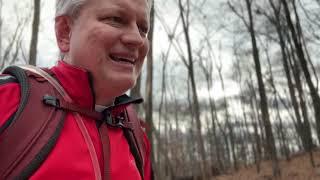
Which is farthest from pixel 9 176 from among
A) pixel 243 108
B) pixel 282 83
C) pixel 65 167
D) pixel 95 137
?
pixel 243 108

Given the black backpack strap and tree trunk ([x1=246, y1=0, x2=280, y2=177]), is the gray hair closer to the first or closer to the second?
the black backpack strap

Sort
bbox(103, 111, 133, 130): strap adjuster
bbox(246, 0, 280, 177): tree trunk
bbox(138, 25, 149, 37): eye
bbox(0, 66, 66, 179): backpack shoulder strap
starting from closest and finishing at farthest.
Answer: bbox(0, 66, 66, 179): backpack shoulder strap → bbox(103, 111, 133, 130): strap adjuster → bbox(138, 25, 149, 37): eye → bbox(246, 0, 280, 177): tree trunk

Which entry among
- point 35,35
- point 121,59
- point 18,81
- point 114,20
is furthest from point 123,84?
point 35,35

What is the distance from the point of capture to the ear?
1232 mm

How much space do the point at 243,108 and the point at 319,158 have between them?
19414mm

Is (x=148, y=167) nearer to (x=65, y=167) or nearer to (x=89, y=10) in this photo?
(x=65, y=167)

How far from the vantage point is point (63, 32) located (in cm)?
124

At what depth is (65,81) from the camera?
113cm

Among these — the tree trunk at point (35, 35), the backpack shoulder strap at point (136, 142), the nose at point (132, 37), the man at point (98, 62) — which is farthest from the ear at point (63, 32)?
the tree trunk at point (35, 35)

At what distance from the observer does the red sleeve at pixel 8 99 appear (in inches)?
35.4

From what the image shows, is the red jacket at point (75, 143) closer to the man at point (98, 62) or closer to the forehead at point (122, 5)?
the man at point (98, 62)

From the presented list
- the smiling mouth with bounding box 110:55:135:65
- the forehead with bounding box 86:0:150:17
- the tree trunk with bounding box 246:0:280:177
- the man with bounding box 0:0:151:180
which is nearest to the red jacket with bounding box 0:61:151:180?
the man with bounding box 0:0:151:180

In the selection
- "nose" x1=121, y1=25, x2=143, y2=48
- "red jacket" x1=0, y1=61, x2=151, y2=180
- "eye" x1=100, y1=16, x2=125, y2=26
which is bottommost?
"red jacket" x1=0, y1=61, x2=151, y2=180

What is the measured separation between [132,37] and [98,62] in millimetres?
158
